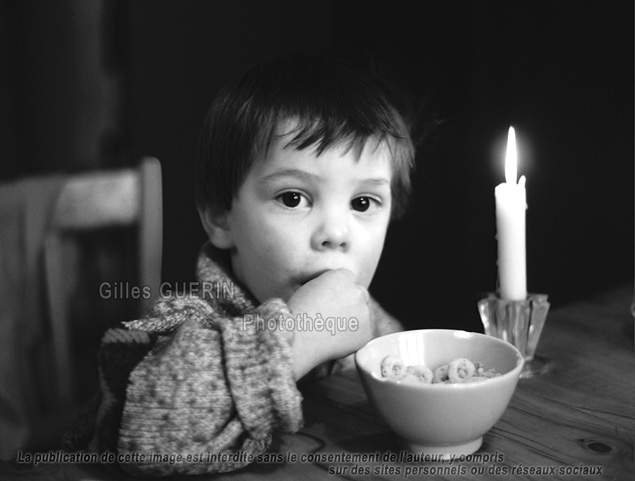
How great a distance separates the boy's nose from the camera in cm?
80

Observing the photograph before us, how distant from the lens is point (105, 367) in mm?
726

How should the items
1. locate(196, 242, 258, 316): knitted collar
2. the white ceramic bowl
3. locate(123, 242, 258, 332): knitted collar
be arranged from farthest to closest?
locate(196, 242, 258, 316): knitted collar → locate(123, 242, 258, 332): knitted collar → the white ceramic bowl

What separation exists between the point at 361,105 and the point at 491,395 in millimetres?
409

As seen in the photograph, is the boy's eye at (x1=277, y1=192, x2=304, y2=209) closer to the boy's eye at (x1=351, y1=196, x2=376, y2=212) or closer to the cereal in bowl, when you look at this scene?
the boy's eye at (x1=351, y1=196, x2=376, y2=212)

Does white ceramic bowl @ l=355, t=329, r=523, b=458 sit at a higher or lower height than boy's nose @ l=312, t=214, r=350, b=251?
lower

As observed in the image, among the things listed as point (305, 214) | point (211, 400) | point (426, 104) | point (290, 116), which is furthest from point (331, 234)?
point (426, 104)

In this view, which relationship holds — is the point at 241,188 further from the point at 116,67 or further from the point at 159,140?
the point at 116,67

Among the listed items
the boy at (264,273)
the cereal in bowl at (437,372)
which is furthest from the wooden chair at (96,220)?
the cereal in bowl at (437,372)

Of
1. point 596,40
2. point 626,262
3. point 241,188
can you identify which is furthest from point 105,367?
point 626,262

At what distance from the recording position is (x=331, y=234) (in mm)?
794

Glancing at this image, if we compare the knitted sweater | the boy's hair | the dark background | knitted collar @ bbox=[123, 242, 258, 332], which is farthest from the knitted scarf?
the dark background

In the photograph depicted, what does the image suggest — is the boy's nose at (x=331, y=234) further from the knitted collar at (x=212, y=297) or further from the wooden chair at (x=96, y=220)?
the wooden chair at (x=96, y=220)

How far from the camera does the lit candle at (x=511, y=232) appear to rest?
2.75ft

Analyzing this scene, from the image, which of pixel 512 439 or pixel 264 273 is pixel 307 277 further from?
pixel 512 439
